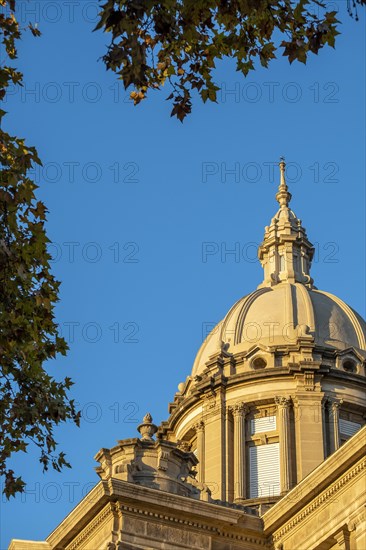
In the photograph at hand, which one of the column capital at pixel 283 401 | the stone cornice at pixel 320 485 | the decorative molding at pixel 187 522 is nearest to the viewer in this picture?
the stone cornice at pixel 320 485

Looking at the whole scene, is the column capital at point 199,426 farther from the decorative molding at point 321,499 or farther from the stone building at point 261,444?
the decorative molding at point 321,499

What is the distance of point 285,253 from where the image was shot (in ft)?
184

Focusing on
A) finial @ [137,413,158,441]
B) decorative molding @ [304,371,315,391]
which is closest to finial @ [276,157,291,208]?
decorative molding @ [304,371,315,391]

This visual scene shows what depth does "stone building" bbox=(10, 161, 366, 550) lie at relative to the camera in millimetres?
33250

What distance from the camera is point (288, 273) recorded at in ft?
181

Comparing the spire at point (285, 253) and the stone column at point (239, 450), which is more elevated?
the spire at point (285, 253)

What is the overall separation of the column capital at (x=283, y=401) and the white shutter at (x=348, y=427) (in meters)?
2.34

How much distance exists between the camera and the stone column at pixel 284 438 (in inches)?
1791

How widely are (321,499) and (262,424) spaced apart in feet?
49.0

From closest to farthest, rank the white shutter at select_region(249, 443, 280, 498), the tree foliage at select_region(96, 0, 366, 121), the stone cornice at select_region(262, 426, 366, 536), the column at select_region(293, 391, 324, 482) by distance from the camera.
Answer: the tree foliage at select_region(96, 0, 366, 121)
the stone cornice at select_region(262, 426, 366, 536)
the white shutter at select_region(249, 443, 280, 498)
the column at select_region(293, 391, 324, 482)

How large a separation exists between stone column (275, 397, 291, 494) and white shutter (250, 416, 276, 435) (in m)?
0.69

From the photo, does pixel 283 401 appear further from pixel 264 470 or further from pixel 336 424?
pixel 264 470

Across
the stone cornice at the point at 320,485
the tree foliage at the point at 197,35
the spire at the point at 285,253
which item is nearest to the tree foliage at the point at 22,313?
the tree foliage at the point at 197,35

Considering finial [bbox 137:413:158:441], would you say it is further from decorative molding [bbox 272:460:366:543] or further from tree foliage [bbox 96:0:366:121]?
tree foliage [bbox 96:0:366:121]
